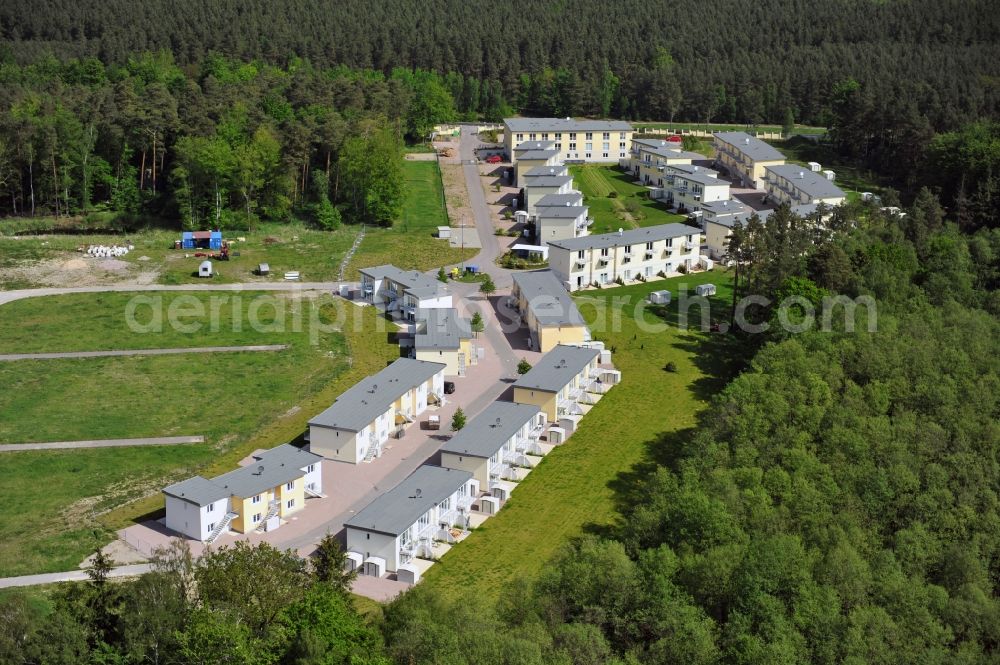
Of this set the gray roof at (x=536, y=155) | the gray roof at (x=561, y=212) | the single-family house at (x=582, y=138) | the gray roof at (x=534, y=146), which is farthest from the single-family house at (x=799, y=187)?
the gray roof at (x=534, y=146)

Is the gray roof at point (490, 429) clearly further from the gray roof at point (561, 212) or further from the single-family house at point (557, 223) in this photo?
the gray roof at point (561, 212)

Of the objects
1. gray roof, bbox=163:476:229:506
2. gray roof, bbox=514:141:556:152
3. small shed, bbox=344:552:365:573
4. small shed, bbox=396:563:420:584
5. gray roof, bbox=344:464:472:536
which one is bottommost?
small shed, bbox=396:563:420:584

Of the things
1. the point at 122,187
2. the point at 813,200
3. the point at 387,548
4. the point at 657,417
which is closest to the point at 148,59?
the point at 122,187

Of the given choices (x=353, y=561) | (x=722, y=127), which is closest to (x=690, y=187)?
(x=722, y=127)

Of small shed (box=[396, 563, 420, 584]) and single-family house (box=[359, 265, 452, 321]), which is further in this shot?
single-family house (box=[359, 265, 452, 321])

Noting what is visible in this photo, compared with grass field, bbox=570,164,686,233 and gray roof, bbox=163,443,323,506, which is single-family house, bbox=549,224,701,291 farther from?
gray roof, bbox=163,443,323,506

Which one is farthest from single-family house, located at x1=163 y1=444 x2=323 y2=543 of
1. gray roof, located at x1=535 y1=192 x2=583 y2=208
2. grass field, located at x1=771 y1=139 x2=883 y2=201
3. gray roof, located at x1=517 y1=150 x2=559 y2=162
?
grass field, located at x1=771 y1=139 x2=883 y2=201
